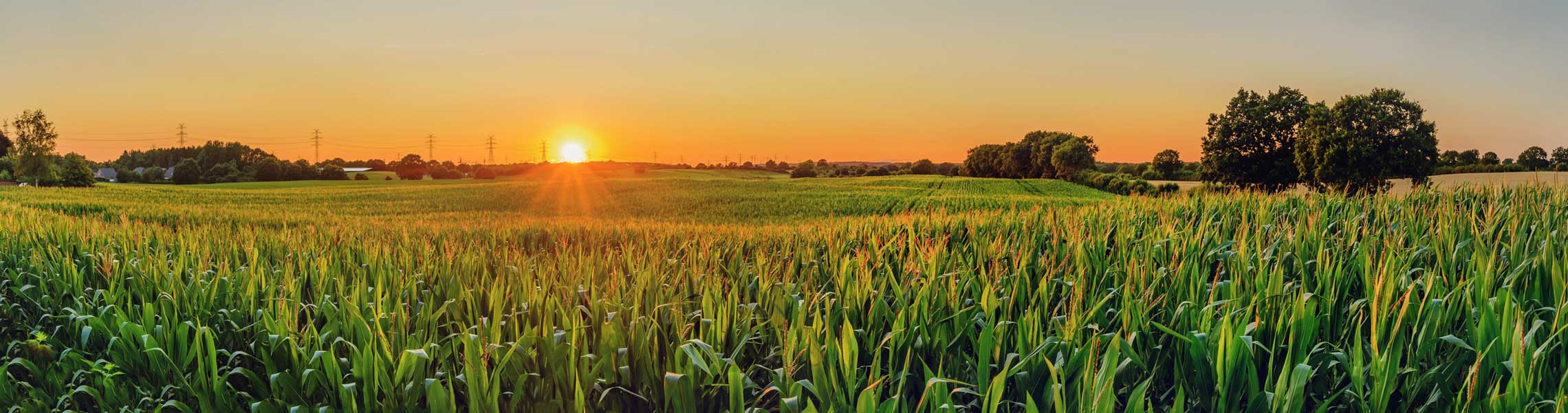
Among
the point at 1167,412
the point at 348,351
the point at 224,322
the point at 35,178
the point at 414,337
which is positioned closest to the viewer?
the point at 1167,412

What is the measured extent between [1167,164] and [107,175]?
141 metres

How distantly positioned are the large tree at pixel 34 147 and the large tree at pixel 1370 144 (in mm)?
91457

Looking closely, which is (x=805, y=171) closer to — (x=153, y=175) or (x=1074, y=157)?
(x=1074, y=157)

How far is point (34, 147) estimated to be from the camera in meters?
56.9

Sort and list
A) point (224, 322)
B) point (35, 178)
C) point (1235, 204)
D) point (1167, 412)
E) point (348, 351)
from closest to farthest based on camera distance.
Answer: point (1167, 412)
point (348, 351)
point (224, 322)
point (1235, 204)
point (35, 178)

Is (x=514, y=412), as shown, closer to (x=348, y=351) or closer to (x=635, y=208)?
(x=348, y=351)

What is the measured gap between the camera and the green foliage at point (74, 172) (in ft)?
196

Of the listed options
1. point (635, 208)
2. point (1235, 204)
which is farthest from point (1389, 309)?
point (635, 208)

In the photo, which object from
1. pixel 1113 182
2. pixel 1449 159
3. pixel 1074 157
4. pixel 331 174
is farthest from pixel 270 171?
pixel 1449 159

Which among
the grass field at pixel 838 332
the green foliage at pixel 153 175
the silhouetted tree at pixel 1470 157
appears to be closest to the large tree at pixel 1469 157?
the silhouetted tree at pixel 1470 157

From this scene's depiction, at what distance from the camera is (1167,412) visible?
122 inches

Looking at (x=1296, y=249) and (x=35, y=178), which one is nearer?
(x=1296, y=249)

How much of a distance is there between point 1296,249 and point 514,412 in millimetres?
6040

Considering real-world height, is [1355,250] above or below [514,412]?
above
